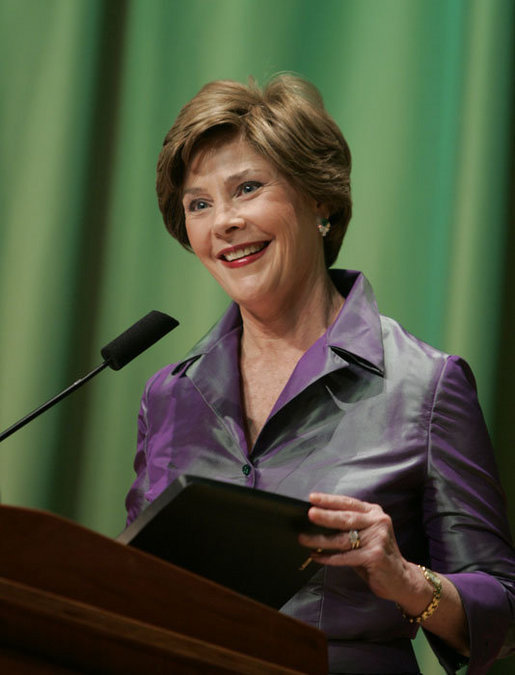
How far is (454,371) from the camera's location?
1646 millimetres

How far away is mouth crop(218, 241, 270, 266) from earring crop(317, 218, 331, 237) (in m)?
0.14

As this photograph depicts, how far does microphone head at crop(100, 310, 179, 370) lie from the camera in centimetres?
155

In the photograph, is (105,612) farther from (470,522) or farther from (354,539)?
(470,522)

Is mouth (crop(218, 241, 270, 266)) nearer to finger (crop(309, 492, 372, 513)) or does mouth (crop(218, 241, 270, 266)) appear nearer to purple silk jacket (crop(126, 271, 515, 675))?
purple silk jacket (crop(126, 271, 515, 675))

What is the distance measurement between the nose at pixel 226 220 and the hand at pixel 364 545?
2.39ft

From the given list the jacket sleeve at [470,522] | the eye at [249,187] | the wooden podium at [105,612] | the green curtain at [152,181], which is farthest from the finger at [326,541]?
the green curtain at [152,181]

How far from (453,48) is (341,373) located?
1.02 meters

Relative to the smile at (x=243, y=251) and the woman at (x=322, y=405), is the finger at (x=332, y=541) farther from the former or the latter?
the smile at (x=243, y=251)

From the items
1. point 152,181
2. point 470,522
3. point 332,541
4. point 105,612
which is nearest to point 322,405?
point 470,522

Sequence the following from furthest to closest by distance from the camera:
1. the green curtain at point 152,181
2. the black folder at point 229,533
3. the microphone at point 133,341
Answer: the green curtain at point 152,181 < the microphone at point 133,341 < the black folder at point 229,533

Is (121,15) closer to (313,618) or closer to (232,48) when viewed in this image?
(232,48)

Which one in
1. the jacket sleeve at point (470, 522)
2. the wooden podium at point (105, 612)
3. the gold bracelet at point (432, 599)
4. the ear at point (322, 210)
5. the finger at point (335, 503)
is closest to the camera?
the wooden podium at point (105, 612)

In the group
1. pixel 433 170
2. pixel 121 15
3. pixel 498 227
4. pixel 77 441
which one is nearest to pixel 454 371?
pixel 498 227

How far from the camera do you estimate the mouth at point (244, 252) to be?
181cm
